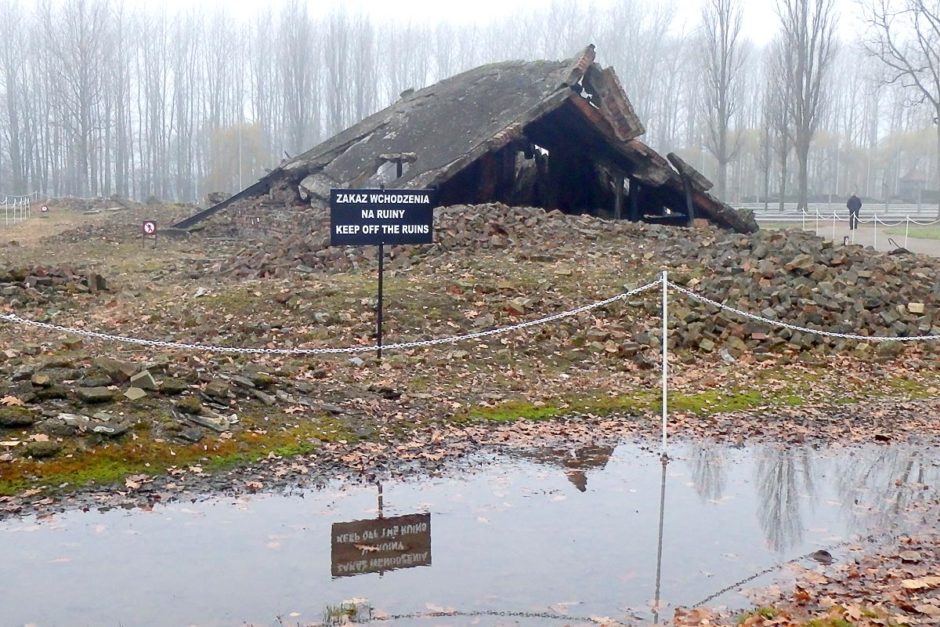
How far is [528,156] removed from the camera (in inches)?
1039

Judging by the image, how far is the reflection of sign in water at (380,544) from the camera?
645cm

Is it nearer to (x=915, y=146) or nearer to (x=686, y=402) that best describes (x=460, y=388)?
(x=686, y=402)

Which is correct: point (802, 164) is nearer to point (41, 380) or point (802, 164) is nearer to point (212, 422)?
point (212, 422)

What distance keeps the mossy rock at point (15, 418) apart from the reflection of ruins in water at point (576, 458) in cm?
438

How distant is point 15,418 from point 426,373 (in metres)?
5.08

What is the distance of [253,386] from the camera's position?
9.98 meters

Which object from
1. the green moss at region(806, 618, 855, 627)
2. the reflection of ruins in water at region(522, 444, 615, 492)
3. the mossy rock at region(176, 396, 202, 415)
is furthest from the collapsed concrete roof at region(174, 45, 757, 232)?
the green moss at region(806, 618, 855, 627)

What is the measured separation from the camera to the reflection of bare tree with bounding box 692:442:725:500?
8.32 m

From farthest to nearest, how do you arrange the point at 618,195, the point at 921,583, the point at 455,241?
the point at 618,195, the point at 455,241, the point at 921,583

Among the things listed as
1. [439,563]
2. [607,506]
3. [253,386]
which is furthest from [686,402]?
[439,563]

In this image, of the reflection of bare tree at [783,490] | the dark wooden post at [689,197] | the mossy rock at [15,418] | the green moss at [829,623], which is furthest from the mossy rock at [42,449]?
the dark wooden post at [689,197]

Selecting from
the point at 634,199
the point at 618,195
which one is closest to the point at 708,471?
the point at 618,195

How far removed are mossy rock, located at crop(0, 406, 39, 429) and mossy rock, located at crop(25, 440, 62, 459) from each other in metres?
0.35

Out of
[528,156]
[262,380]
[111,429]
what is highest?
[528,156]
